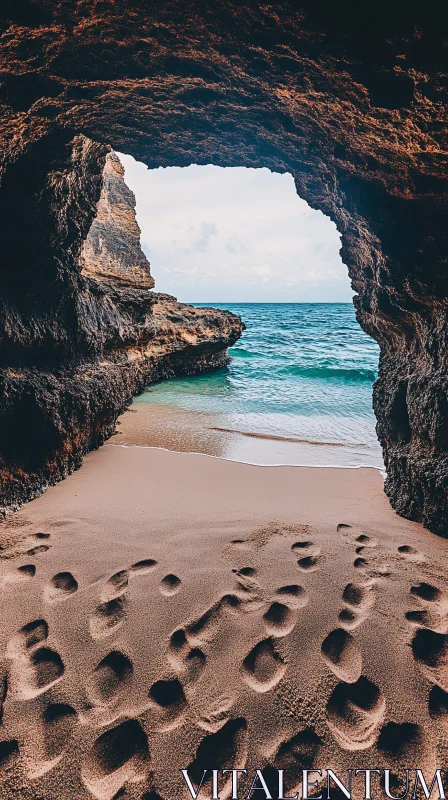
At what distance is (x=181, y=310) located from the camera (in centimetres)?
1130

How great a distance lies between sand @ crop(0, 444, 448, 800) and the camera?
1.19m

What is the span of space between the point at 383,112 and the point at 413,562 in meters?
2.39

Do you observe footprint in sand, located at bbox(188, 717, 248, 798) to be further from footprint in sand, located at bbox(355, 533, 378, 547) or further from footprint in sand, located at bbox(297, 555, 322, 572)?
footprint in sand, located at bbox(355, 533, 378, 547)

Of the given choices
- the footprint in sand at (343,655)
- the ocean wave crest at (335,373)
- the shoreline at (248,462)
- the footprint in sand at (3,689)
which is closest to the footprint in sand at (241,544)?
the footprint in sand at (343,655)

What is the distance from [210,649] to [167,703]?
0.81 feet

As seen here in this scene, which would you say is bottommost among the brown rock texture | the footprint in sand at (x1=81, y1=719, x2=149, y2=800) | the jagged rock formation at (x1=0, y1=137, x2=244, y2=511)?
the footprint in sand at (x1=81, y1=719, x2=149, y2=800)

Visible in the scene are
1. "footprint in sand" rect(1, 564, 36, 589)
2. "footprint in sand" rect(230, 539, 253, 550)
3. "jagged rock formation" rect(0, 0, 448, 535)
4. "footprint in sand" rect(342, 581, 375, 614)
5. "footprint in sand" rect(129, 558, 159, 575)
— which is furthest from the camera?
"footprint in sand" rect(230, 539, 253, 550)

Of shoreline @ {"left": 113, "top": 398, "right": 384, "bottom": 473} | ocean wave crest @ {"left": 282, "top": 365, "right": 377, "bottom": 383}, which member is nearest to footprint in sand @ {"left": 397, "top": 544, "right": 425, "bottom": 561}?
shoreline @ {"left": 113, "top": 398, "right": 384, "bottom": 473}

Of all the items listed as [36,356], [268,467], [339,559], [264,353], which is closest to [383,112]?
A: [339,559]

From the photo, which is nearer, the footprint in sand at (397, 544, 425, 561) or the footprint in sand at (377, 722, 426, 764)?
the footprint in sand at (377, 722, 426, 764)

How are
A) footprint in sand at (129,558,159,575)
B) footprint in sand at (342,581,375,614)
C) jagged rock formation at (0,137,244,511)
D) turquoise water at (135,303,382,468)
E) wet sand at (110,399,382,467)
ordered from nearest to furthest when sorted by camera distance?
footprint in sand at (342,581,375,614) → footprint in sand at (129,558,159,575) → jagged rock formation at (0,137,244,511) → wet sand at (110,399,382,467) → turquoise water at (135,303,382,468)

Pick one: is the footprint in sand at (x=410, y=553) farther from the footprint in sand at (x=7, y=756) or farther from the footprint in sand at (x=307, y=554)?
the footprint in sand at (x=7, y=756)

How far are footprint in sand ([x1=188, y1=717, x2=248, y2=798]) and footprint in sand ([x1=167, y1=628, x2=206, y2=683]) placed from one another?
203 millimetres

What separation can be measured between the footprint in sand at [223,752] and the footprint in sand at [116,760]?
169 mm
